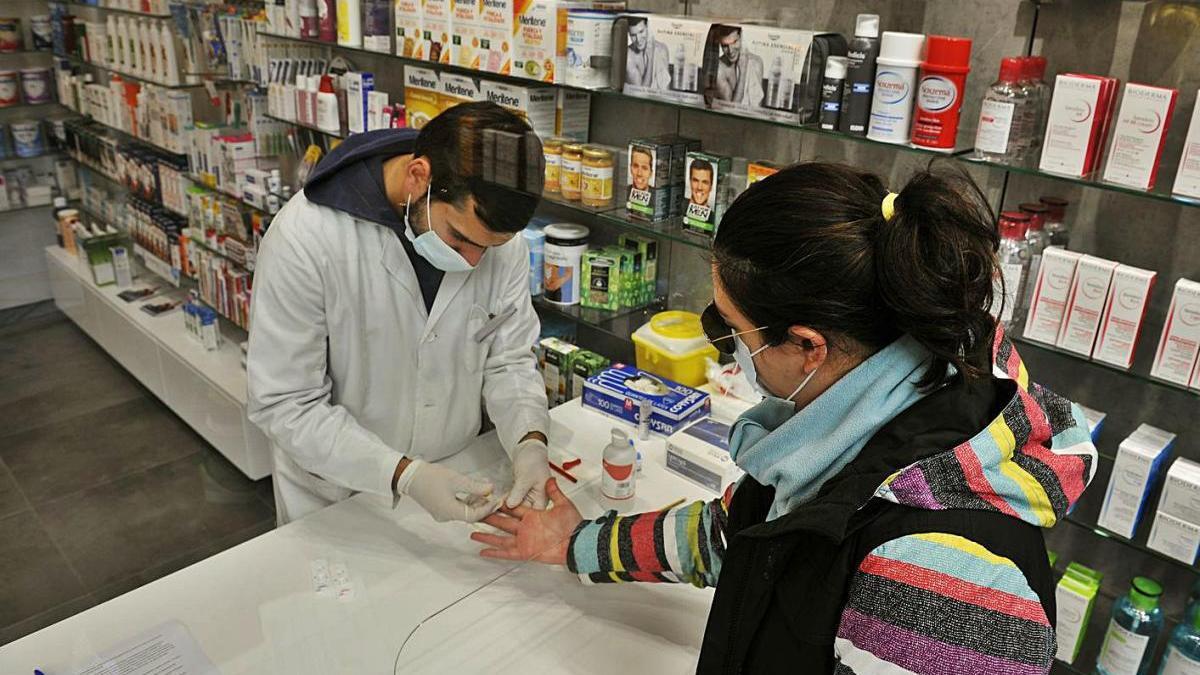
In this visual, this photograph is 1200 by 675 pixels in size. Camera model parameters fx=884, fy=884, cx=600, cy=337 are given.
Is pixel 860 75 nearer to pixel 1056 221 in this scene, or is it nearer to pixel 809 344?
pixel 1056 221

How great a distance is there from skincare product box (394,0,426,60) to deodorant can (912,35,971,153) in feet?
5.22

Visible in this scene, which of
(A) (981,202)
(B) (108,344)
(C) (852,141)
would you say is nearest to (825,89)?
(C) (852,141)

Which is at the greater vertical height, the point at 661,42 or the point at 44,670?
the point at 661,42

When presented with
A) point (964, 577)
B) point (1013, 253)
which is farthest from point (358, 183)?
point (964, 577)

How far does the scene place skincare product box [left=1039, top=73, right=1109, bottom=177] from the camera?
1618 mm

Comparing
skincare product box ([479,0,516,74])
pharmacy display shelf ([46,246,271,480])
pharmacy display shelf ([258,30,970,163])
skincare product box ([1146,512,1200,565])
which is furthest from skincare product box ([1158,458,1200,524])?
pharmacy display shelf ([46,246,271,480])

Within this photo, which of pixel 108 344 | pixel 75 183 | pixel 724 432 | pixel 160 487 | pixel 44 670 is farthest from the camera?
pixel 75 183

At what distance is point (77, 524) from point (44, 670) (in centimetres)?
241

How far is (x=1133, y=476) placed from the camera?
1.77 meters

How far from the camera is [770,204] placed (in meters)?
1.00

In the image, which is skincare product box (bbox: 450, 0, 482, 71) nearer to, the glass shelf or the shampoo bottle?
the shampoo bottle

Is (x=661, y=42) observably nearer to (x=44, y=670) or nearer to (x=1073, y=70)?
(x=1073, y=70)


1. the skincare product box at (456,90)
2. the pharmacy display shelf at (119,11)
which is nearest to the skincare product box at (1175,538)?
the skincare product box at (456,90)

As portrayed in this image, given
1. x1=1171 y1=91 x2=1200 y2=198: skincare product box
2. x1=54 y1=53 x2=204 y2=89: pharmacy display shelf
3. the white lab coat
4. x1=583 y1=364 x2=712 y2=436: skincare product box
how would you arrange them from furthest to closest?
x1=54 y1=53 x2=204 y2=89: pharmacy display shelf
x1=583 y1=364 x2=712 y2=436: skincare product box
the white lab coat
x1=1171 y1=91 x2=1200 y2=198: skincare product box
